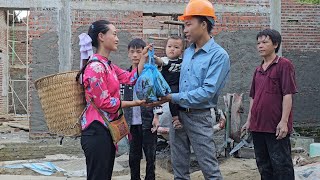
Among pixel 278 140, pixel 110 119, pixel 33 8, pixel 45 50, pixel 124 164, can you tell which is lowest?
pixel 124 164

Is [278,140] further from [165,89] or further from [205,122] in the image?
[165,89]

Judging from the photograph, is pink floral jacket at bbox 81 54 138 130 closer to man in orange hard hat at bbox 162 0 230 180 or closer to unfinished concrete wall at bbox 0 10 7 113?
man in orange hard hat at bbox 162 0 230 180

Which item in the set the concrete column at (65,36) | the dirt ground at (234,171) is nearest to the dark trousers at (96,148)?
the dirt ground at (234,171)

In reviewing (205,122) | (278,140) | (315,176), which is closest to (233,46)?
(315,176)

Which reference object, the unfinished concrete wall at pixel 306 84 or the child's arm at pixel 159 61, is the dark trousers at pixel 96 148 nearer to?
the child's arm at pixel 159 61

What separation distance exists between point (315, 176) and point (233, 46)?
466cm

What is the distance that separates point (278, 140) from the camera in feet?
13.8

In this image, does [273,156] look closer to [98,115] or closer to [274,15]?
[98,115]

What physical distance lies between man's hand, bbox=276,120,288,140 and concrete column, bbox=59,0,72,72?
18.4 feet

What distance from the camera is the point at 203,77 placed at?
3.54 m

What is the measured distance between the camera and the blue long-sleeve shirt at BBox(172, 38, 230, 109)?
3426mm

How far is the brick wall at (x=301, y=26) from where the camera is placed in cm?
1588

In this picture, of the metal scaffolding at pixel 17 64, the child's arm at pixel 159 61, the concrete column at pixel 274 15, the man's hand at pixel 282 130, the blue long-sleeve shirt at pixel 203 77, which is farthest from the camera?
the metal scaffolding at pixel 17 64

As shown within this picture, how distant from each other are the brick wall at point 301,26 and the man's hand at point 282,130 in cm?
1234
